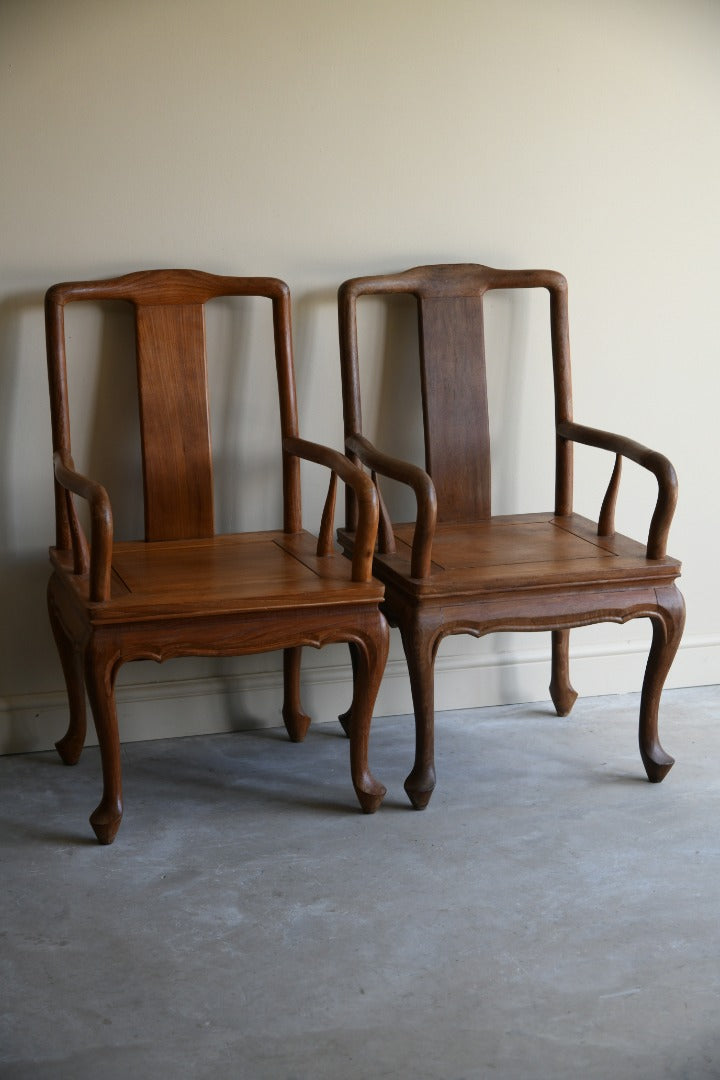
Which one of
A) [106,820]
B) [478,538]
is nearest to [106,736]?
[106,820]

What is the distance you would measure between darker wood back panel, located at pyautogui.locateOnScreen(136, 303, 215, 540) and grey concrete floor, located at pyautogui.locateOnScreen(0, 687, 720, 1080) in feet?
1.83

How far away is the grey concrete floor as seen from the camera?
5.86 ft

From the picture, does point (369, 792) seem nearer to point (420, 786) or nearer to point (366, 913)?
point (420, 786)

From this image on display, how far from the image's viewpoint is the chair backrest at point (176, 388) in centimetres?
263

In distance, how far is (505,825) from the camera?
2.47 meters

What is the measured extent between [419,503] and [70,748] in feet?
3.22

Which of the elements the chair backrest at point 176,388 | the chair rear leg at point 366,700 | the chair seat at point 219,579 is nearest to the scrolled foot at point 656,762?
the chair rear leg at point 366,700

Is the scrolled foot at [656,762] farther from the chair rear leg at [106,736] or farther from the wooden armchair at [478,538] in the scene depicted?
the chair rear leg at [106,736]

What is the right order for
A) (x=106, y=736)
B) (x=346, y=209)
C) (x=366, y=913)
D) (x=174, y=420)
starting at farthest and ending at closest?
(x=346, y=209) < (x=174, y=420) < (x=106, y=736) < (x=366, y=913)

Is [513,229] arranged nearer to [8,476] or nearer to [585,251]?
[585,251]

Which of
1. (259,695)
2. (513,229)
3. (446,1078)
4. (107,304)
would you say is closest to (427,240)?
(513,229)

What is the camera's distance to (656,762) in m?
2.64

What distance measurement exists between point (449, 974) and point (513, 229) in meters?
1.70

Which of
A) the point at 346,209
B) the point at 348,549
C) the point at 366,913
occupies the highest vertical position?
the point at 346,209
